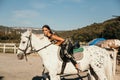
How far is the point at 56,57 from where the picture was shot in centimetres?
662

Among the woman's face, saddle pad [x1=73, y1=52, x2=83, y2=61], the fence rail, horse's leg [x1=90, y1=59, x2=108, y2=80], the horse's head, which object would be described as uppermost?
the woman's face

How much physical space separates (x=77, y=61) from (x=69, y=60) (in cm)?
27

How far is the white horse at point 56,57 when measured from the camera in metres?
6.55

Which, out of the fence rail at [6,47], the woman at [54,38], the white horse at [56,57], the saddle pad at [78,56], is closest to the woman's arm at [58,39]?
the woman at [54,38]

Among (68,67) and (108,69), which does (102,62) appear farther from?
(68,67)

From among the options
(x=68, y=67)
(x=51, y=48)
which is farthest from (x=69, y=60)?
(x=51, y=48)

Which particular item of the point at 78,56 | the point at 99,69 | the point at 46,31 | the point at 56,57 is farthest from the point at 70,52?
the point at 99,69

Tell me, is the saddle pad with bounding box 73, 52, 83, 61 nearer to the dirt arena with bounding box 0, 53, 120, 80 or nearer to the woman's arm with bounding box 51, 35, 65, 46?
the woman's arm with bounding box 51, 35, 65, 46

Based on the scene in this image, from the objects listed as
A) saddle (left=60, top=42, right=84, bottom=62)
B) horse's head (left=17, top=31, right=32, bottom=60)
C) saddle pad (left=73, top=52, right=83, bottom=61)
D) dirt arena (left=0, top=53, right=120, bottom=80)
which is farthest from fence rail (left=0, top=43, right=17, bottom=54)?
saddle pad (left=73, top=52, right=83, bottom=61)

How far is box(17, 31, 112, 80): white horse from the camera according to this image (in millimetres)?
6555

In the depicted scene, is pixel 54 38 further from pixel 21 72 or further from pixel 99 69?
pixel 21 72

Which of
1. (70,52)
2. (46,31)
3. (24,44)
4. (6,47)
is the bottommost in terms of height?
(6,47)

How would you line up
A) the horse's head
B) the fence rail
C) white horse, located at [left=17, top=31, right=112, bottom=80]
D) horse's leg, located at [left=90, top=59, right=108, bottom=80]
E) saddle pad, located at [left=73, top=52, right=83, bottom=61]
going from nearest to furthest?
white horse, located at [left=17, top=31, right=112, bottom=80], the horse's head, saddle pad, located at [left=73, top=52, right=83, bottom=61], horse's leg, located at [left=90, top=59, right=108, bottom=80], the fence rail

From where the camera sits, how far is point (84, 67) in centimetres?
695
